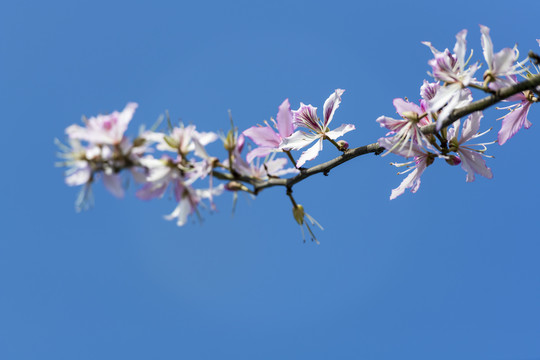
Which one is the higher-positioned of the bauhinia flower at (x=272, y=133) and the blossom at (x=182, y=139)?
the bauhinia flower at (x=272, y=133)

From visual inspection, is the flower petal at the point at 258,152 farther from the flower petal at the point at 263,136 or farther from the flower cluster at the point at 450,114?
the flower cluster at the point at 450,114

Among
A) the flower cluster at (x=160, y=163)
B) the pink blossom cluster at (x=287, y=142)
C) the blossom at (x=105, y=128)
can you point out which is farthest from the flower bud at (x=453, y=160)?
the blossom at (x=105, y=128)

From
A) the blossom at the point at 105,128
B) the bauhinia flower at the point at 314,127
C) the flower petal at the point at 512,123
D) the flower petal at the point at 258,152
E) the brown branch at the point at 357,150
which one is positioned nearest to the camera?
the blossom at the point at 105,128

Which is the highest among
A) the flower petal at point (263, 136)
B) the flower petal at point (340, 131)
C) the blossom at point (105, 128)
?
the flower petal at point (340, 131)

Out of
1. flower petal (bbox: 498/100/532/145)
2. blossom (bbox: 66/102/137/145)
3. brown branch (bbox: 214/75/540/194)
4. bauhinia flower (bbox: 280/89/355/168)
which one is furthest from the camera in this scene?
flower petal (bbox: 498/100/532/145)

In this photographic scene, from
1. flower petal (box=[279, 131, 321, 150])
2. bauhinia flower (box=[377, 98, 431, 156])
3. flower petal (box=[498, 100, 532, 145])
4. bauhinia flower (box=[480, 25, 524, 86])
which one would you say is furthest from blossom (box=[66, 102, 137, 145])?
flower petal (box=[498, 100, 532, 145])

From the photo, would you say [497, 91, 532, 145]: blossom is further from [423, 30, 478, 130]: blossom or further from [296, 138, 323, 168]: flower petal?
[296, 138, 323, 168]: flower petal

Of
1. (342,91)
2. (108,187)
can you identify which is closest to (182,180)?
(108,187)

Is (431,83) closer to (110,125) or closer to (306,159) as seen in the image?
(306,159)
